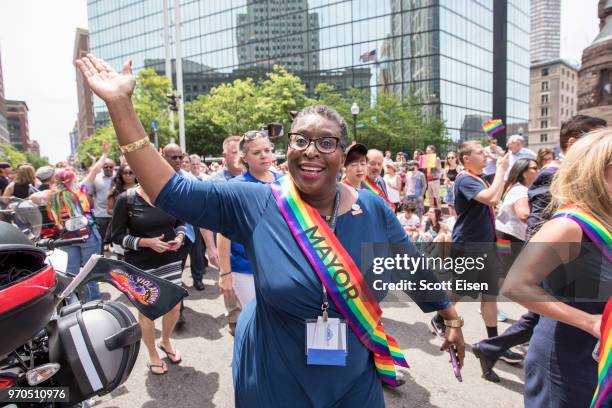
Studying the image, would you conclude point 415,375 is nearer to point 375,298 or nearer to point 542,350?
point 542,350

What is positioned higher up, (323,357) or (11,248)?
(11,248)

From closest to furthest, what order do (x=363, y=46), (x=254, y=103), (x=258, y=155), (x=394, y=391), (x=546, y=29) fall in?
1. (x=394, y=391)
2. (x=258, y=155)
3. (x=254, y=103)
4. (x=363, y=46)
5. (x=546, y=29)


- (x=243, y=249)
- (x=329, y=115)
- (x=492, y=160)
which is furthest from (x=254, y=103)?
(x=329, y=115)

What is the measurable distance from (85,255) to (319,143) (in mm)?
4240

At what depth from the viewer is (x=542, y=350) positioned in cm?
207

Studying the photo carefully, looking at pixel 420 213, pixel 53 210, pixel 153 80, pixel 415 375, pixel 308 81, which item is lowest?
pixel 415 375

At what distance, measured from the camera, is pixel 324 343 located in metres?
1.59

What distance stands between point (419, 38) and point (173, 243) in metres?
44.3

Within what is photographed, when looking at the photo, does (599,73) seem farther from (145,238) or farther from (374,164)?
(145,238)

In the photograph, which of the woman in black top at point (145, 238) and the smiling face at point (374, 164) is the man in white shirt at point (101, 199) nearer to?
the woman in black top at point (145, 238)

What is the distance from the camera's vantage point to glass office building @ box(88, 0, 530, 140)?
42.8 m

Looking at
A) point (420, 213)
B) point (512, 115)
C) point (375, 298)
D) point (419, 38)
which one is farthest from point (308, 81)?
point (375, 298)

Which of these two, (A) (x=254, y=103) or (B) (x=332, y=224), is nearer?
(B) (x=332, y=224)

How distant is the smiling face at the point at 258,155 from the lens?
3654 millimetres
